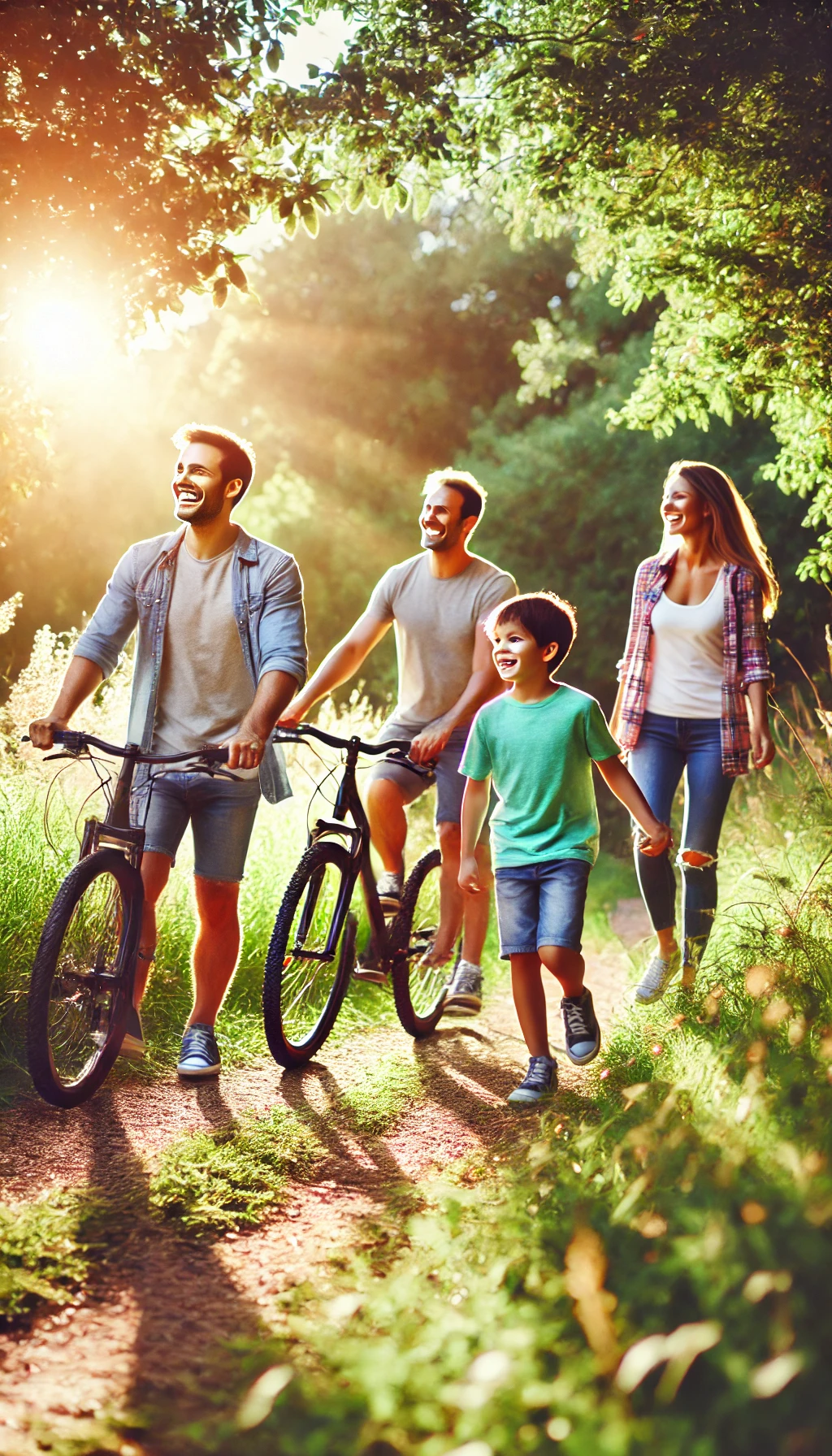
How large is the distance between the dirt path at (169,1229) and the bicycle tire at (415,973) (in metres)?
0.12

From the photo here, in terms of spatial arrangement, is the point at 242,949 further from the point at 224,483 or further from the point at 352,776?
the point at 224,483

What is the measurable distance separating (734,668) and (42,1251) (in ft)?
11.1

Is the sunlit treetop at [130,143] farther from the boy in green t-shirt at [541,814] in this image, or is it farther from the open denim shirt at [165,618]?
the boy in green t-shirt at [541,814]

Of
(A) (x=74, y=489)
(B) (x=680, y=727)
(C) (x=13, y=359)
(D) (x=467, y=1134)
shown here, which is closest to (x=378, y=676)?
(A) (x=74, y=489)

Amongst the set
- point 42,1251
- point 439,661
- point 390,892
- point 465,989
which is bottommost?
point 42,1251

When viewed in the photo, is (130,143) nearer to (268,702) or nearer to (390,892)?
(268,702)

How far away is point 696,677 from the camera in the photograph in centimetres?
515

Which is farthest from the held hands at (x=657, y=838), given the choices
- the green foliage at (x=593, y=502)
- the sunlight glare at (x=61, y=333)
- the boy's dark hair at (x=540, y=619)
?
the green foliage at (x=593, y=502)

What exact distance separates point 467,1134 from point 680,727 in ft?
6.35

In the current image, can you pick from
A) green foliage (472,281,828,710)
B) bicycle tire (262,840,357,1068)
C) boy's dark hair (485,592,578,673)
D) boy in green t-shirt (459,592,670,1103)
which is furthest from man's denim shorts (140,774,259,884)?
green foliage (472,281,828,710)

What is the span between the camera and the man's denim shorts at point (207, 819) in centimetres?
452

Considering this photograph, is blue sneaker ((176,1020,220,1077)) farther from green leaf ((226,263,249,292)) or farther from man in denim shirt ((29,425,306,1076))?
green leaf ((226,263,249,292))

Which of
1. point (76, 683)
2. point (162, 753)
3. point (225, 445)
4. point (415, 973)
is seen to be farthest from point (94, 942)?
point (415, 973)

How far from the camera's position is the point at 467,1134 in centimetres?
397
